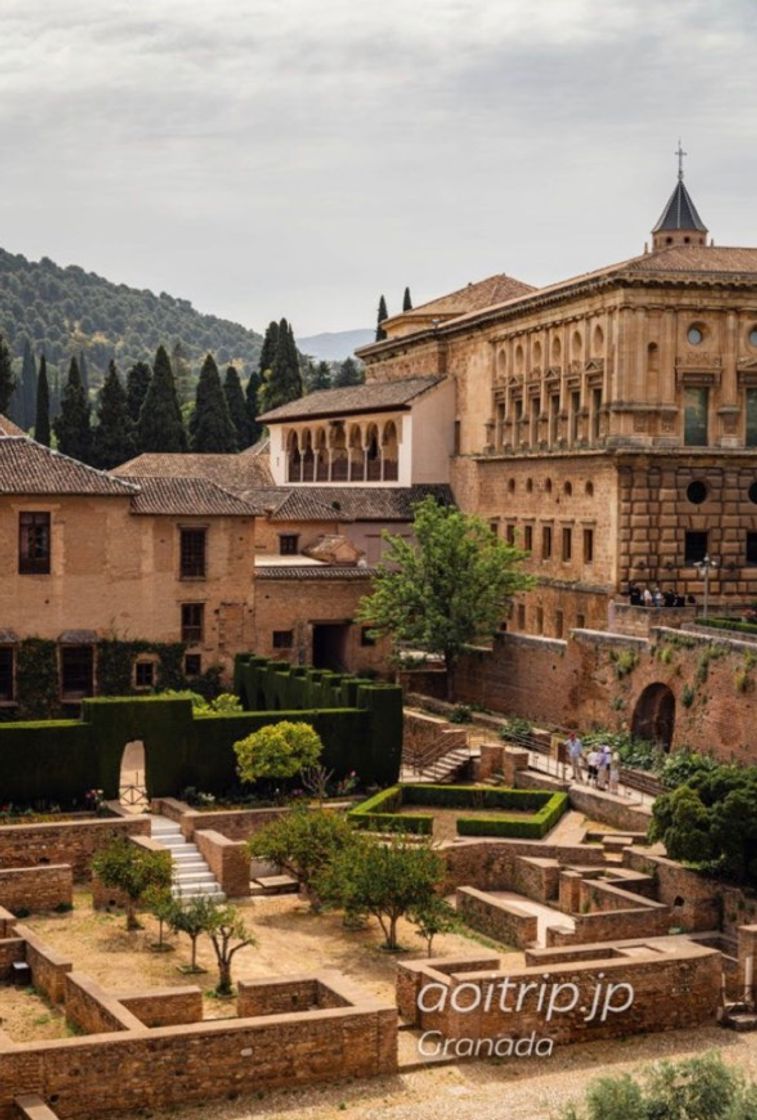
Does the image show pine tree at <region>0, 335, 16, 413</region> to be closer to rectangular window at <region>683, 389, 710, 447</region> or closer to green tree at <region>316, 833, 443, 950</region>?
rectangular window at <region>683, 389, 710, 447</region>

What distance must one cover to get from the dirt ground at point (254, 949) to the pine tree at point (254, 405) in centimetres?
6369

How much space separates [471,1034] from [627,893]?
7.49 m

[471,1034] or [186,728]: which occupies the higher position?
[186,728]

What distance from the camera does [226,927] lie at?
28.2 m

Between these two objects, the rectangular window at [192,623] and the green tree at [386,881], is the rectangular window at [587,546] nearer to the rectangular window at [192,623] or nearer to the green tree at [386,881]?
the rectangular window at [192,623]

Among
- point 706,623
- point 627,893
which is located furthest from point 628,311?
point 627,893

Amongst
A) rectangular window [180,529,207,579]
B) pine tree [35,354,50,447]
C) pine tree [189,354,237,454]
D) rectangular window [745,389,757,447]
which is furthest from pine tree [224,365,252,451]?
rectangular window [745,389,757,447]

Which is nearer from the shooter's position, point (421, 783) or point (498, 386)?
point (421, 783)

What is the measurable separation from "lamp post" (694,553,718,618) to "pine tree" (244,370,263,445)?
165ft

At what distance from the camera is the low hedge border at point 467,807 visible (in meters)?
34.1

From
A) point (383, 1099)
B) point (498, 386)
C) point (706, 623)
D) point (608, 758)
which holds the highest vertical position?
point (498, 386)

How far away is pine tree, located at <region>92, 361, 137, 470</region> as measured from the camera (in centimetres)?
8144

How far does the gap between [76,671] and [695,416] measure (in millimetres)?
17078

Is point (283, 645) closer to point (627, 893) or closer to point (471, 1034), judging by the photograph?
point (627, 893)
